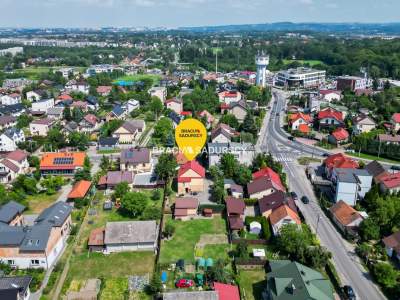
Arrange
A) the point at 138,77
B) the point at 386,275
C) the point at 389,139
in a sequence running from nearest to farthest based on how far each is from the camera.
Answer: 1. the point at 386,275
2. the point at 389,139
3. the point at 138,77

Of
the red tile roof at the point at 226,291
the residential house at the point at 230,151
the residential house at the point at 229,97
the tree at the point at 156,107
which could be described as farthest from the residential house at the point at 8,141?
the residential house at the point at 229,97

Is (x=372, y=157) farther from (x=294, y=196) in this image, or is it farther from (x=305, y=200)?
(x=305, y=200)

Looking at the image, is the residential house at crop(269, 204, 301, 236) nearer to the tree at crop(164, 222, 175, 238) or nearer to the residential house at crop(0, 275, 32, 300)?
the tree at crop(164, 222, 175, 238)

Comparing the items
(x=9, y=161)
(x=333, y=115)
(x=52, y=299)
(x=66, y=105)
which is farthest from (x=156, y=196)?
(x=66, y=105)

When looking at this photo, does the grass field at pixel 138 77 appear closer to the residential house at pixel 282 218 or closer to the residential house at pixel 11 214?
the residential house at pixel 11 214

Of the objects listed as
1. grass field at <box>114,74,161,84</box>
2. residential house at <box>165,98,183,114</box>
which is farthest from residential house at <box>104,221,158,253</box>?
grass field at <box>114,74,161,84</box>

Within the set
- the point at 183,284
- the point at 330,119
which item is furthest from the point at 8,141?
the point at 330,119
